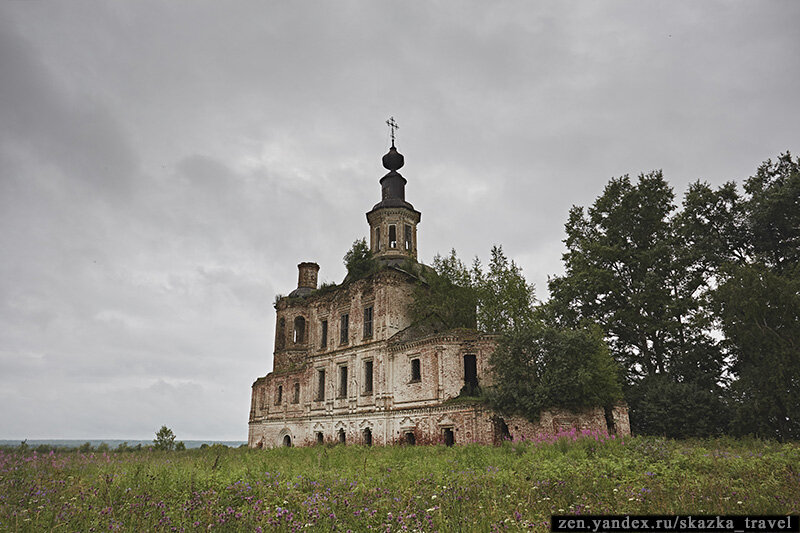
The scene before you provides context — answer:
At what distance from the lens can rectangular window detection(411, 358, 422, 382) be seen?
964 inches

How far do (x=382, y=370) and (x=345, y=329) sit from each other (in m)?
5.26

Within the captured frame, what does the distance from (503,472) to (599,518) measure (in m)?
3.69

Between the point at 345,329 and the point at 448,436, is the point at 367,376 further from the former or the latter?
the point at 448,436

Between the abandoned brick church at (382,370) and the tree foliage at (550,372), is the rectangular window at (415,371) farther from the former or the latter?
the tree foliage at (550,372)

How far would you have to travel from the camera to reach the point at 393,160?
3512cm

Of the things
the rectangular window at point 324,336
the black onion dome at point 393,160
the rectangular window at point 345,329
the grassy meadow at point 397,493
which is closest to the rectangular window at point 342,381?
the rectangular window at point 345,329

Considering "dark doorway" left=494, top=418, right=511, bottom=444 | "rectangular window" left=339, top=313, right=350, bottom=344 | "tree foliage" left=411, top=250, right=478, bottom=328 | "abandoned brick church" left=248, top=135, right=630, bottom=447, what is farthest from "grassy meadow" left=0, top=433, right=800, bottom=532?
"rectangular window" left=339, top=313, right=350, bottom=344

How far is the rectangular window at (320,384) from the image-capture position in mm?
30688

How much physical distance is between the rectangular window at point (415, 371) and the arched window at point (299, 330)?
49.4ft

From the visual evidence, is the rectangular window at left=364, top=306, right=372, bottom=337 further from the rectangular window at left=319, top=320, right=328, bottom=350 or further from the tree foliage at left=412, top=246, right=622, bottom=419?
the tree foliage at left=412, top=246, right=622, bottom=419

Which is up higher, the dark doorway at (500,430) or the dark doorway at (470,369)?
the dark doorway at (470,369)

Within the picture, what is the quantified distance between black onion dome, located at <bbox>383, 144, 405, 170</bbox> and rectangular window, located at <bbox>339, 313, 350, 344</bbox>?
12.0m

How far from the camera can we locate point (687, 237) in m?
25.9

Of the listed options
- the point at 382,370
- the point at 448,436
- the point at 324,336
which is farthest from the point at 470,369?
the point at 324,336
